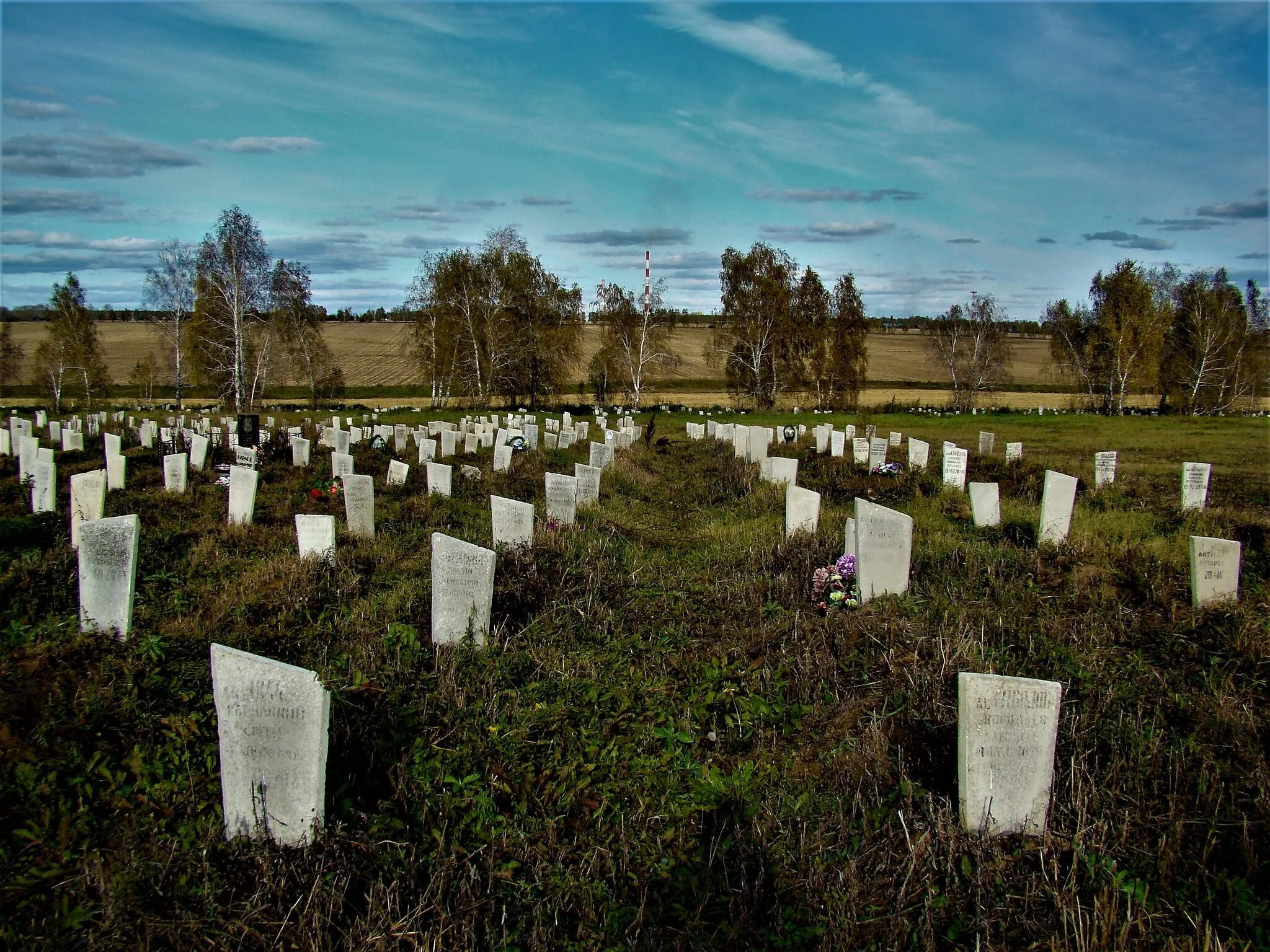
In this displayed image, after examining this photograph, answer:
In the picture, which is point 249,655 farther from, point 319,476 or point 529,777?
point 319,476

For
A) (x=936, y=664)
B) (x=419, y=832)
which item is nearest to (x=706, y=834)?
(x=419, y=832)

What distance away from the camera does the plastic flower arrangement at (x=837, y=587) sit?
22.0 feet

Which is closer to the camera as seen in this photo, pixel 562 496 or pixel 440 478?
pixel 562 496

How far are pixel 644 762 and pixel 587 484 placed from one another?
26.1ft

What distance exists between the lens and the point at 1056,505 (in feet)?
31.0

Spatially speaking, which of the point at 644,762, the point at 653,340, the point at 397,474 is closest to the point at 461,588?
the point at 644,762

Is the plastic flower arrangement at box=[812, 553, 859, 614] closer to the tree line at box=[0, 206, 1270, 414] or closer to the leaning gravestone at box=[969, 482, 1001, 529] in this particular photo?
the leaning gravestone at box=[969, 482, 1001, 529]

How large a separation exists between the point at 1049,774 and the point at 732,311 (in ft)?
137

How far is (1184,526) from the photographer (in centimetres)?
979

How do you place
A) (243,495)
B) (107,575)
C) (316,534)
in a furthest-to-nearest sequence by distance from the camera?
(243,495) < (316,534) < (107,575)

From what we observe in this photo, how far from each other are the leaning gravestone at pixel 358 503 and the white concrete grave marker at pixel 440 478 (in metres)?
2.79

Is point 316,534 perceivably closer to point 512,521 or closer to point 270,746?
point 512,521

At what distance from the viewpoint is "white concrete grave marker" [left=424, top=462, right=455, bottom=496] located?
12.3 meters

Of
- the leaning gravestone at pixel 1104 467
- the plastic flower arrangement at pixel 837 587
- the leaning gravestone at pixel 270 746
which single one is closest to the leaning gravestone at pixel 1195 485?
the leaning gravestone at pixel 1104 467
